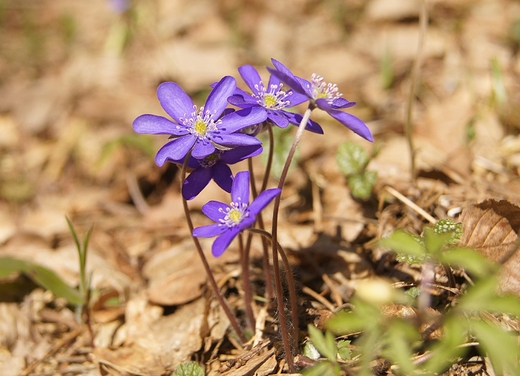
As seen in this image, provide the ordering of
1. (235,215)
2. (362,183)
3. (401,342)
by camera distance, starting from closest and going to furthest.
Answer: (401,342), (235,215), (362,183)

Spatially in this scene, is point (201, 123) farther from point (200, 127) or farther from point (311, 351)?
point (311, 351)

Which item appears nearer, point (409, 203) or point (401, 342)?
point (401, 342)

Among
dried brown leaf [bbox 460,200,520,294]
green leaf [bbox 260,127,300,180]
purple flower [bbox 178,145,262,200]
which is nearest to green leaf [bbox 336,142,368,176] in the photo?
green leaf [bbox 260,127,300,180]

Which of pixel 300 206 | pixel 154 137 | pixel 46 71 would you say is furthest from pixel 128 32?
pixel 300 206

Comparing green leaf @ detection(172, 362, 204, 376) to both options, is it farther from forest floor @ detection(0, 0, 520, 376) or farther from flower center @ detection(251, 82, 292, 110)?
flower center @ detection(251, 82, 292, 110)

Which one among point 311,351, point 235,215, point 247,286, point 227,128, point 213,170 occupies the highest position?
point 227,128

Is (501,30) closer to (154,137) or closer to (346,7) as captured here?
(346,7)

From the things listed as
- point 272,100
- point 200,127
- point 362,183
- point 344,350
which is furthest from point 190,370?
point 362,183

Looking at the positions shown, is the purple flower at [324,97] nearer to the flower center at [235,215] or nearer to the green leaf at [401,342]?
the flower center at [235,215]
